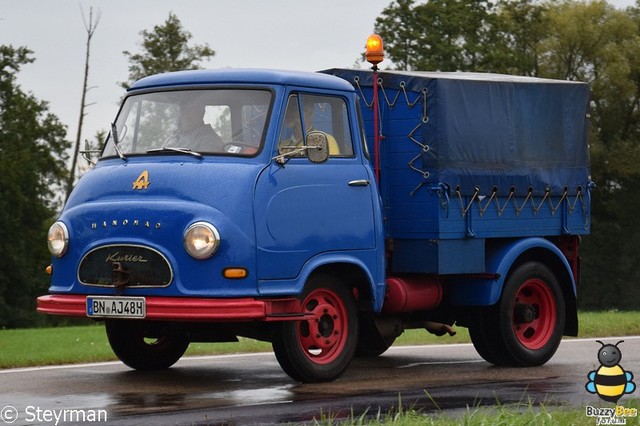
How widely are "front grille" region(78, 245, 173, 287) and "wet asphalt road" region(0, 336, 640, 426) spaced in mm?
874

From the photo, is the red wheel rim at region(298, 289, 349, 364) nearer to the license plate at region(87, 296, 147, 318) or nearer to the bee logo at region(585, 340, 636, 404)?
the license plate at region(87, 296, 147, 318)

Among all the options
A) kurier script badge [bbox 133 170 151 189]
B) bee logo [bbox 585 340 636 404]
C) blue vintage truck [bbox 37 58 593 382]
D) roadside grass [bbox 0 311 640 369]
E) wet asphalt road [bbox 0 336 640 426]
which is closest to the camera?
bee logo [bbox 585 340 636 404]

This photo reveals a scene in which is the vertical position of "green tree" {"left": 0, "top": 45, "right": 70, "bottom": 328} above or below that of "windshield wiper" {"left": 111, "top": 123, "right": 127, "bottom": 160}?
below

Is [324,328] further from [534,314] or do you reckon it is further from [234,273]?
[534,314]

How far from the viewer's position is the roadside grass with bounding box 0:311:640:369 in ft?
47.0

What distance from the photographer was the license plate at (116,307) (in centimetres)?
1075

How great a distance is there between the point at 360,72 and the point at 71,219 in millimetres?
3297

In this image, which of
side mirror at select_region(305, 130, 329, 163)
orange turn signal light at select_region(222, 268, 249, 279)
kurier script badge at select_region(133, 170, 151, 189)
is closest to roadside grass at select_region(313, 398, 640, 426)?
orange turn signal light at select_region(222, 268, 249, 279)

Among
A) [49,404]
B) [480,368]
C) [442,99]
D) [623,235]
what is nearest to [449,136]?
[442,99]

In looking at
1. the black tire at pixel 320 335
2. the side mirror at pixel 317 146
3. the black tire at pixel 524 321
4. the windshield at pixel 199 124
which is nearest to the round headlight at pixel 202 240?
the windshield at pixel 199 124

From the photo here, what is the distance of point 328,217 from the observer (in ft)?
37.8

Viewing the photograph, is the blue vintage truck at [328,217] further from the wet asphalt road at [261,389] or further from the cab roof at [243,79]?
the wet asphalt road at [261,389]

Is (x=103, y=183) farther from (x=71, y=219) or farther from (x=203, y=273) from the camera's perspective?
(x=203, y=273)

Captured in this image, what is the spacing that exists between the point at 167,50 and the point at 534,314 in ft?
169
